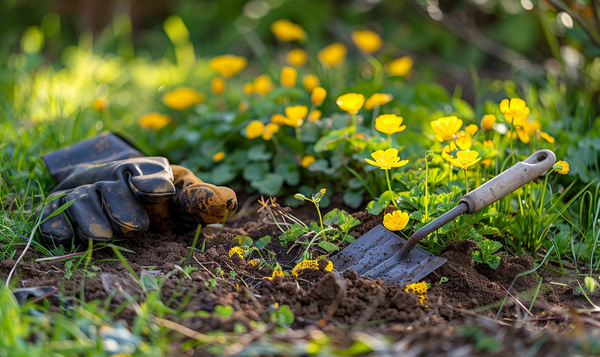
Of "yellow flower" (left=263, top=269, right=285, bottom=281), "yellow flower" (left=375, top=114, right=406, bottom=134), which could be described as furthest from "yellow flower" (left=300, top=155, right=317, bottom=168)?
"yellow flower" (left=263, top=269, right=285, bottom=281)

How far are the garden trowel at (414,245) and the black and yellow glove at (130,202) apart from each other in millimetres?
449

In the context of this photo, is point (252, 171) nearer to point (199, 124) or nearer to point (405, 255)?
point (199, 124)

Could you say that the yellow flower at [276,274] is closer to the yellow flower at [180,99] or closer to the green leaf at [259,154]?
the green leaf at [259,154]

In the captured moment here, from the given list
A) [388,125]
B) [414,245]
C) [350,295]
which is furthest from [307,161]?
[350,295]

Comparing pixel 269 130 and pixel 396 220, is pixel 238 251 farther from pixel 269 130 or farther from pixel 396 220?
pixel 269 130

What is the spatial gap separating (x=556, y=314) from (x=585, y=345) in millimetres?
399

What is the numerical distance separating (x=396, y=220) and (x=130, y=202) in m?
0.84

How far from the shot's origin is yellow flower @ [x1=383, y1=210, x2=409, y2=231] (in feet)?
4.68

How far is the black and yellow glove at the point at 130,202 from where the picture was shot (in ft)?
4.63

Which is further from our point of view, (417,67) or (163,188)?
(417,67)

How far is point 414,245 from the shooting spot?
55.8 inches

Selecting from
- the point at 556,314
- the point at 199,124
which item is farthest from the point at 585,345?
the point at 199,124

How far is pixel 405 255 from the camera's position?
4.72 ft

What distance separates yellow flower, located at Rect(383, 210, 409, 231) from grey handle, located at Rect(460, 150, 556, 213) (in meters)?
0.18
